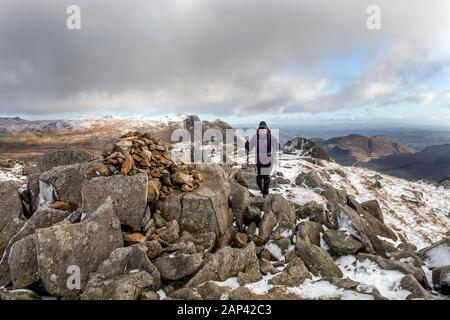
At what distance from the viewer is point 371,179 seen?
3669cm

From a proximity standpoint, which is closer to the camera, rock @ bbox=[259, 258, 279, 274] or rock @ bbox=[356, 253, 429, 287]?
rock @ bbox=[356, 253, 429, 287]

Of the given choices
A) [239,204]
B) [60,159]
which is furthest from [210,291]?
[60,159]

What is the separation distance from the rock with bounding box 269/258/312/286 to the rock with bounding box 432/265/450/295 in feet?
16.0

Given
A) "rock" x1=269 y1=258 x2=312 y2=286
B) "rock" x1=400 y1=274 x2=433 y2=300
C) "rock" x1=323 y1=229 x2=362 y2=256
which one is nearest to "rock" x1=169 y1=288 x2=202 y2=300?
"rock" x1=269 y1=258 x2=312 y2=286

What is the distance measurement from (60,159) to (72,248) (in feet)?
34.7

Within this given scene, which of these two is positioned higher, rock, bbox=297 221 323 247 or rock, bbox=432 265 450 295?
rock, bbox=297 221 323 247

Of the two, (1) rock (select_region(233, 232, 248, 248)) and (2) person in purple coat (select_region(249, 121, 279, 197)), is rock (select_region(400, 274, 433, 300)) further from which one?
(2) person in purple coat (select_region(249, 121, 279, 197))

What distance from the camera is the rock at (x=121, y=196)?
487 inches

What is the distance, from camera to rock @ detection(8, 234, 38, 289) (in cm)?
994

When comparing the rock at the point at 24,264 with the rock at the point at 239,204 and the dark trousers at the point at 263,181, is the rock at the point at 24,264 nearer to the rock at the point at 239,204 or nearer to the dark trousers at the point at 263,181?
the rock at the point at 239,204

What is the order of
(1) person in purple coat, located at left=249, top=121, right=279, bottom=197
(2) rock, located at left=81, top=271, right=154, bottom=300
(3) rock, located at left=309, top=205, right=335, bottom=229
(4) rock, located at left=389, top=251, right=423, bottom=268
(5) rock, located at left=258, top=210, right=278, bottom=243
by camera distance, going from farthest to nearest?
(1) person in purple coat, located at left=249, top=121, right=279, bottom=197 < (3) rock, located at left=309, top=205, right=335, bottom=229 < (5) rock, located at left=258, top=210, right=278, bottom=243 < (4) rock, located at left=389, top=251, right=423, bottom=268 < (2) rock, located at left=81, top=271, right=154, bottom=300

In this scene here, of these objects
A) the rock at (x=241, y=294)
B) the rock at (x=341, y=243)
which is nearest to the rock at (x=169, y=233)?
the rock at (x=241, y=294)
